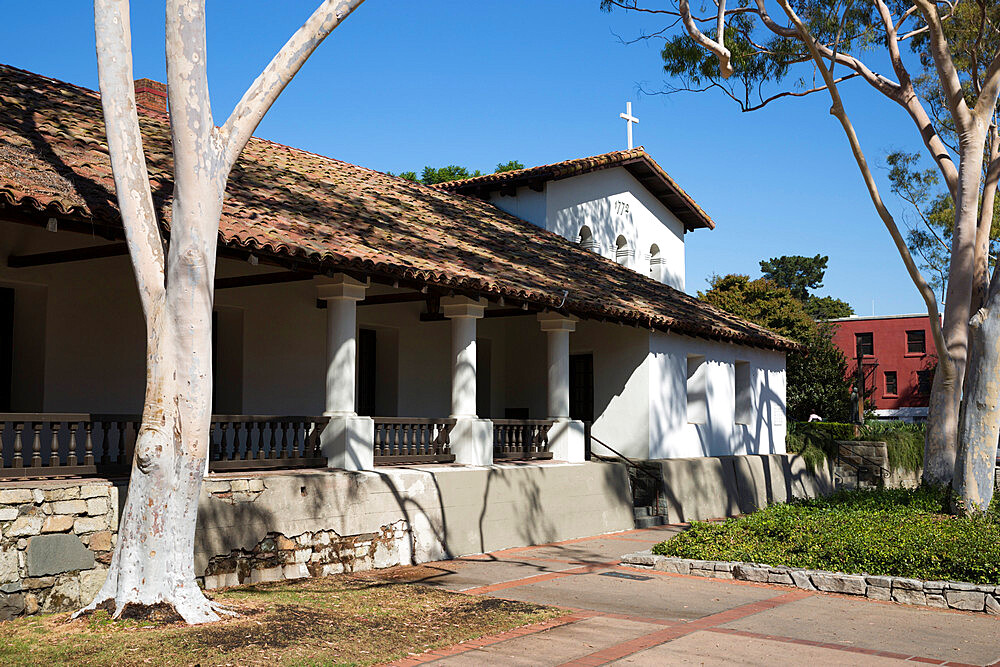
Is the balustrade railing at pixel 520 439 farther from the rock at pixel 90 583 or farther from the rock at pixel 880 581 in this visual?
the rock at pixel 90 583

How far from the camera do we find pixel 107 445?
29.1ft

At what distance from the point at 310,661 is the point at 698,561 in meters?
5.60

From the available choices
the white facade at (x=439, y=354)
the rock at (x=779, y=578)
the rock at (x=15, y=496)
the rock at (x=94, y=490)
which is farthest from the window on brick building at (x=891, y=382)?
the rock at (x=15, y=496)

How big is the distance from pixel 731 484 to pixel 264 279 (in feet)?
37.0

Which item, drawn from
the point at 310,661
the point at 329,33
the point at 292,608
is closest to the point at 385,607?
the point at 292,608

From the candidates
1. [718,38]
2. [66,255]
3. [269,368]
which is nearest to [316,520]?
[269,368]

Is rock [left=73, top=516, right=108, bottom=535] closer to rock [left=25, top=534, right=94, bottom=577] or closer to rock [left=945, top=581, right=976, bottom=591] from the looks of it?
rock [left=25, top=534, right=94, bottom=577]

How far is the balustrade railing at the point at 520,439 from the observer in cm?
1409

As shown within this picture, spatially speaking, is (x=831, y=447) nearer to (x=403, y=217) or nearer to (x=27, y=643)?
(x=403, y=217)

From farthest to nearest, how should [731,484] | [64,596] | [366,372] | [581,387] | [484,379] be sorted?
[731,484] → [484,379] → [581,387] → [366,372] → [64,596]

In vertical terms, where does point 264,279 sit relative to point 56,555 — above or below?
above

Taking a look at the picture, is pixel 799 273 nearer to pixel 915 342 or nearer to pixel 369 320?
pixel 915 342

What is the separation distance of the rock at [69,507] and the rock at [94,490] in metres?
0.07

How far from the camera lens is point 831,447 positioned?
23766 millimetres
